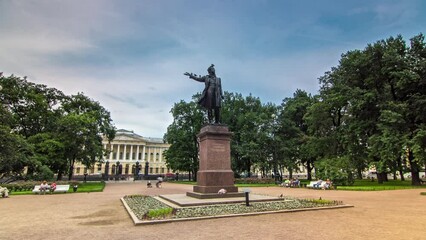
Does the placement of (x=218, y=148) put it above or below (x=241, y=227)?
above

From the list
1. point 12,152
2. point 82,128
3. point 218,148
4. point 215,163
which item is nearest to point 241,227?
point 215,163

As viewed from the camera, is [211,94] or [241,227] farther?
[211,94]

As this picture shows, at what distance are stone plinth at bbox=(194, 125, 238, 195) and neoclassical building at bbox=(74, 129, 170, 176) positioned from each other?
85810 mm

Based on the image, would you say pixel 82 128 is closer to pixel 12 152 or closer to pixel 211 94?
pixel 12 152

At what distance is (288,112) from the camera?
154 feet

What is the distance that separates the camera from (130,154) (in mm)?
103938

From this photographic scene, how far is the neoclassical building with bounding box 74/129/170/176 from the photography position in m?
100

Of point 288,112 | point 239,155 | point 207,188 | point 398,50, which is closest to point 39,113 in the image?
point 239,155

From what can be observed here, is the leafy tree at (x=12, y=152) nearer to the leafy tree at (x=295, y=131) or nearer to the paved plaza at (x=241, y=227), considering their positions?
the paved plaza at (x=241, y=227)

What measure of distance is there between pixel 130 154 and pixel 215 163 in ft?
312

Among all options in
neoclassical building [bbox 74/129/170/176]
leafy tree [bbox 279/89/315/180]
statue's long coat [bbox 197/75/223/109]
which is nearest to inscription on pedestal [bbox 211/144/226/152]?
statue's long coat [bbox 197/75/223/109]

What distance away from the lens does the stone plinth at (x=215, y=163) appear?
1412 cm

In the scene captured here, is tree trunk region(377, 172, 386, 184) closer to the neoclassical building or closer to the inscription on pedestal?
the inscription on pedestal

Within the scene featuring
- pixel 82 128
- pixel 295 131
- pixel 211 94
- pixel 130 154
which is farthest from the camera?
pixel 130 154
